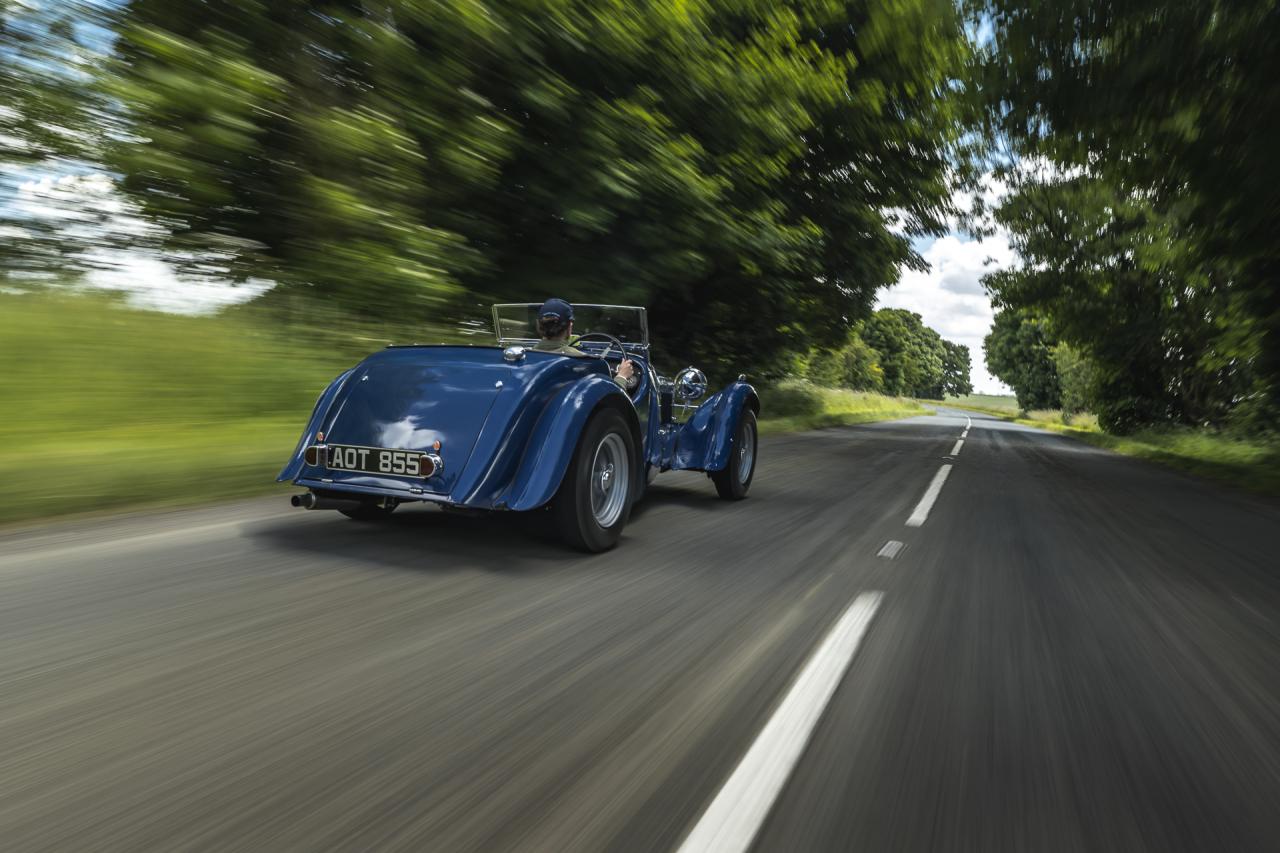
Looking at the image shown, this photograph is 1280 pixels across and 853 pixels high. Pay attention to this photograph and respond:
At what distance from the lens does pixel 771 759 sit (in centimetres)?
230

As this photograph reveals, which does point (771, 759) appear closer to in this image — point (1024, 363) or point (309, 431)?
point (309, 431)

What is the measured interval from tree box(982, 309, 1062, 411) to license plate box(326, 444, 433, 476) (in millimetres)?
61855

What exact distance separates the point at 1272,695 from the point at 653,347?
16624 mm

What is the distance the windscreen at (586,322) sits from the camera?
6.61 m

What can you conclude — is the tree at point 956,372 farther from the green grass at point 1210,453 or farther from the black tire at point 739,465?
→ the black tire at point 739,465

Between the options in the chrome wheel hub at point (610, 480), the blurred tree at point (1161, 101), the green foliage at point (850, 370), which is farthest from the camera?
the green foliage at point (850, 370)

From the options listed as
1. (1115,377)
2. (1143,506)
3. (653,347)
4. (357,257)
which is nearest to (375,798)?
(357,257)

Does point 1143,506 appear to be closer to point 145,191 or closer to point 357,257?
point 357,257

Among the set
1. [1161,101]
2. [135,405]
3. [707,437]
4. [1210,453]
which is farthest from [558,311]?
[1210,453]

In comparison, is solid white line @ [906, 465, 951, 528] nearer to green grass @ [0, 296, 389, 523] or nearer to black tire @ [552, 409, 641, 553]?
black tire @ [552, 409, 641, 553]

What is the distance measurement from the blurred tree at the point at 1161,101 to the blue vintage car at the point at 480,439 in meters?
8.48

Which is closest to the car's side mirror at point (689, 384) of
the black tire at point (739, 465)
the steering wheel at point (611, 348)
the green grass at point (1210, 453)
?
the black tire at point (739, 465)

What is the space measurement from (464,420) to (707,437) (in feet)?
9.95

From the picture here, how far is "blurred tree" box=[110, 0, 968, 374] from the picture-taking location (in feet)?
23.6
